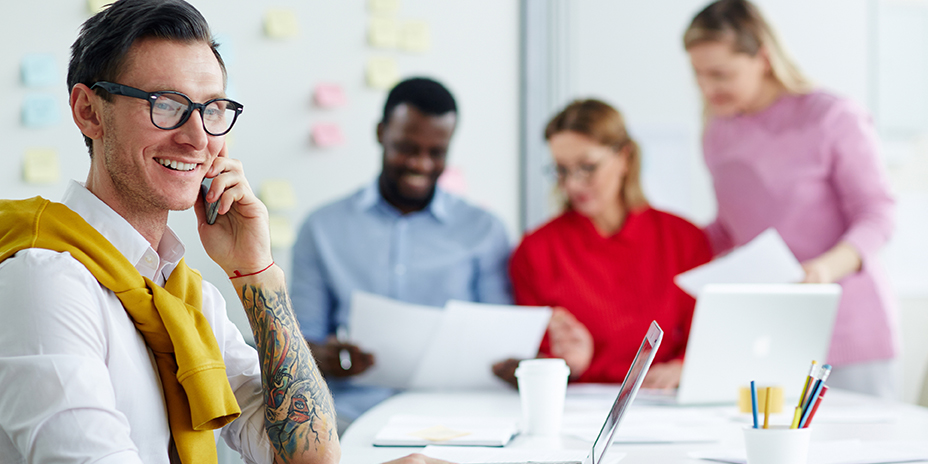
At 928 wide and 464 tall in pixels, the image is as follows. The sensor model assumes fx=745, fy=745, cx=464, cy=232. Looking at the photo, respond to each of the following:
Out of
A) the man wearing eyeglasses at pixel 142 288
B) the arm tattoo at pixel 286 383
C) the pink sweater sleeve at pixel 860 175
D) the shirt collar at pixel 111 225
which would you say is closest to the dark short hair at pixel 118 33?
the man wearing eyeglasses at pixel 142 288

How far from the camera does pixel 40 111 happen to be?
204cm

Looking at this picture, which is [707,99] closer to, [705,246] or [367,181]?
[705,246]

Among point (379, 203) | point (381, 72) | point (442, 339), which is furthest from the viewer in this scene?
point (381, 72)

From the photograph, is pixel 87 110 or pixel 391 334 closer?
pixel 87 110

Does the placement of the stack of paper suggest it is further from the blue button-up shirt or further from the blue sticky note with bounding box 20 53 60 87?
the blue sticky note with bounding box 20 53 60 87

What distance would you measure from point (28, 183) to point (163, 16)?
4.72 ft

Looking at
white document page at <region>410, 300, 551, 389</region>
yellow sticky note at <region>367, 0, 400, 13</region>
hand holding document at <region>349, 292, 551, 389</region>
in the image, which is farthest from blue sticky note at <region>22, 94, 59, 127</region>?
white document page at <region>410, 300, 551, 389</region>

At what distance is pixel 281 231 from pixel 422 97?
64 centimetres

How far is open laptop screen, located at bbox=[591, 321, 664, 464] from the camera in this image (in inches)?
30.9

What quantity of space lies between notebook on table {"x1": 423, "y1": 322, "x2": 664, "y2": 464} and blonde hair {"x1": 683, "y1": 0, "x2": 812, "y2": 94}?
1.34m

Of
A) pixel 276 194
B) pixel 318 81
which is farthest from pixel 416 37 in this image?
Answer: pixel 276 194

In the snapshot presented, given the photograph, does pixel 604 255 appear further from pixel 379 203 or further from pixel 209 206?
pixel 209 206

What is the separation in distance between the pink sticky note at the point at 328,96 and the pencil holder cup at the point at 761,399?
1506mm

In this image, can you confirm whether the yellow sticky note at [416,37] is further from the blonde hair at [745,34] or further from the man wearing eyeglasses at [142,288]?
the man wearing eyeglasses at [142,288]
